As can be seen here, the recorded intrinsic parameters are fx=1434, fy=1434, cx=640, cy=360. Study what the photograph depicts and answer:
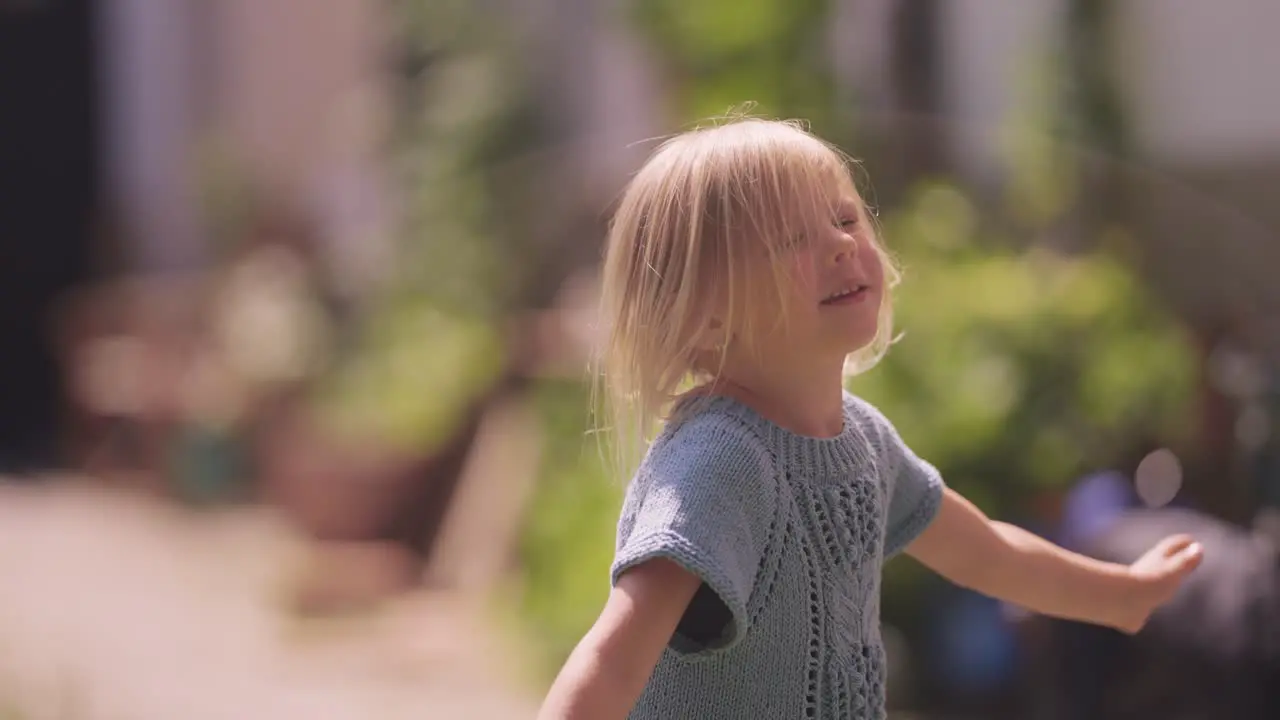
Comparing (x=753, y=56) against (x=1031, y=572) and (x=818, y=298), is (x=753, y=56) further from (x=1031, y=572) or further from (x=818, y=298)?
(x=818, y=298)

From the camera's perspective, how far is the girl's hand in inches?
59.8

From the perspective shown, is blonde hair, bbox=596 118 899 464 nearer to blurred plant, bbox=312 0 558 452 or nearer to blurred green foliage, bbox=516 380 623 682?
blurred green foliage, bbox=516 380 623 682

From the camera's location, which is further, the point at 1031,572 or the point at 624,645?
the point at 1031,572

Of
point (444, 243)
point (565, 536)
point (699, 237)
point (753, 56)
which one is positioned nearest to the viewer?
point (699, 237)

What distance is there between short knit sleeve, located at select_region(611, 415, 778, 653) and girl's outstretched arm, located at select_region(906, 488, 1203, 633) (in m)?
0.33

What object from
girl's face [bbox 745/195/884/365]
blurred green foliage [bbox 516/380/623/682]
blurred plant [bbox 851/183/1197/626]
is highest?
girl's face [bbox 745/195/884/365]

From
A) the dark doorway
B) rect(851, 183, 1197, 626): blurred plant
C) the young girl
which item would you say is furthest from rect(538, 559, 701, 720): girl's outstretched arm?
the dark doorway

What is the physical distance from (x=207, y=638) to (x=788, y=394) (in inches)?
132

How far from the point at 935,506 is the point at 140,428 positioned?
559 cm

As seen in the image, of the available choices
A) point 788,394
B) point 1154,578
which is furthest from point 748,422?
point 1154,578

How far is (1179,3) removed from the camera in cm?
361

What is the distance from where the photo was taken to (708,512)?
45.9 inches

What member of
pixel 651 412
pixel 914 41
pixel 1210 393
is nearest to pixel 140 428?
pixel 914 41

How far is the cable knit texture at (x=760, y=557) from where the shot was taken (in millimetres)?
1163
